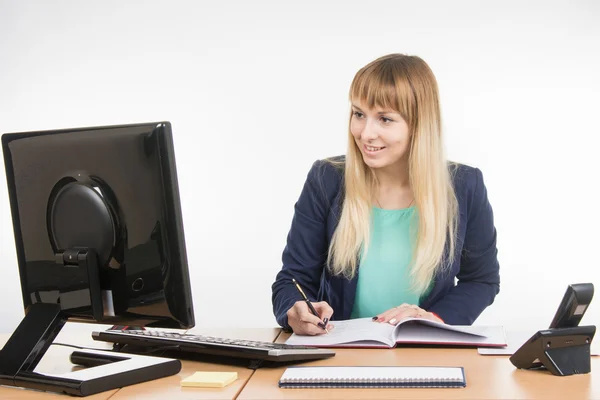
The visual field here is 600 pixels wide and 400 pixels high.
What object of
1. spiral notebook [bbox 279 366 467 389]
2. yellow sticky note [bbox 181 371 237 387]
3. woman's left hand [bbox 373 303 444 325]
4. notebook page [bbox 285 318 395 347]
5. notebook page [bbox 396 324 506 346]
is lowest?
notebook page [bbox 396 324 506 346]

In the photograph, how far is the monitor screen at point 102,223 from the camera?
4.92 feet

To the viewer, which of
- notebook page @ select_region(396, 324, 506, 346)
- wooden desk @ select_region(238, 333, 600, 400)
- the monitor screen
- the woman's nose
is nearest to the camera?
wooden desk @ select_region(238, 333, 600, 400)

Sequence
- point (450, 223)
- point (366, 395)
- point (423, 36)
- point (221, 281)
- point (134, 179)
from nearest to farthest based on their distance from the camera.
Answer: point (366, 395) → point (134, 179) → point (450, 223) → point (423, 36) → point (221, 281)

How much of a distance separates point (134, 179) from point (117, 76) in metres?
3.35

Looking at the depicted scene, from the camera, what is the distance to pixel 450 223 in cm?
→ 231

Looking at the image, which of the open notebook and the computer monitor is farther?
the open notebook

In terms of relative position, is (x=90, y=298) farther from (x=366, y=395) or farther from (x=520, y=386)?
(x=520, y=386)

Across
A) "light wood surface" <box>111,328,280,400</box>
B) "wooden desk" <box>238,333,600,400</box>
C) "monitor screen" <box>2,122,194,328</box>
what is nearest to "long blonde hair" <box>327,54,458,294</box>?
"wooden desk" <box>238,333,600,400</box>

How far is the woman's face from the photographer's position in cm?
223

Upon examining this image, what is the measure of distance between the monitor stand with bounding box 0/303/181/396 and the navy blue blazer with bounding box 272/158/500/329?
2.46 ft

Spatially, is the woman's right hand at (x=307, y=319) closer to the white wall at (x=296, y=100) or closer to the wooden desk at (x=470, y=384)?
the wooden desk at (x=470, y=384)

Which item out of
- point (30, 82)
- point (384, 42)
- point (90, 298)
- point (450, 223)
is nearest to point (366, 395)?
point (90, 298)

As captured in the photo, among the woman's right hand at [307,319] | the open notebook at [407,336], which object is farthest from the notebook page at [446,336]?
the woman's right hand at [307,319]

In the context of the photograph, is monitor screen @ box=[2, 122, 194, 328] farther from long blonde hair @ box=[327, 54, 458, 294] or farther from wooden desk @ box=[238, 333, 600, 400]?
long blonde hair @ box=[327, 54, 458, 294]
